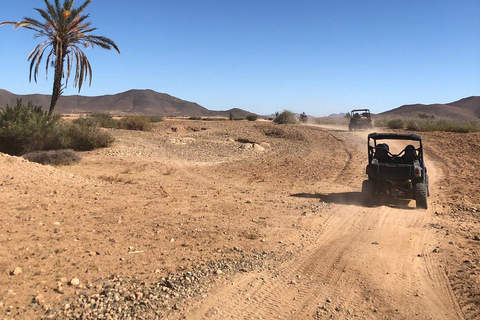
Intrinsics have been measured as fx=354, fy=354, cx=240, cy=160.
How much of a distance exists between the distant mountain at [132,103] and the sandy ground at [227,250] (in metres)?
125

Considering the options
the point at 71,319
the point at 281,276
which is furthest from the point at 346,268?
the point at 71,319

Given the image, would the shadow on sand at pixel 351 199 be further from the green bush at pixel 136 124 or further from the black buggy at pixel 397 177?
the green bush at pixel 136 124

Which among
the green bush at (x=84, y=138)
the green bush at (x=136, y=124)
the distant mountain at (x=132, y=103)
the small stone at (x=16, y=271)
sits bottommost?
the small stone at (x=16, y=271)

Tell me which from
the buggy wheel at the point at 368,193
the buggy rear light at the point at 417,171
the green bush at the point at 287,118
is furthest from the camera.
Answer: the green bush at the point at 287,118

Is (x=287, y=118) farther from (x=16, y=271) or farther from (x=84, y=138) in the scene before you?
(x=16, y=271)

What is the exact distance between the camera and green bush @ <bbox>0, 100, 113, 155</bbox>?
1379 centimetres

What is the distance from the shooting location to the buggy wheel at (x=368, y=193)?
8.48m

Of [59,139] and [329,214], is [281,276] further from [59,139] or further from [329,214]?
[59,139]

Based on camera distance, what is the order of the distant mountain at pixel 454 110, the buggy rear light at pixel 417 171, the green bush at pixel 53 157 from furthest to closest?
the distant mountain at pixel 454 110, the green bush at pixel 53 157, the buggy rear light at pixel 417 171

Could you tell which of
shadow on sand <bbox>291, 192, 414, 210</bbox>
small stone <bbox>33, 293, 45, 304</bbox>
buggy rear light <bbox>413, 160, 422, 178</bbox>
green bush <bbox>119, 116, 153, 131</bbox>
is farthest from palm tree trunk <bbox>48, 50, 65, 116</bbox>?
buggy rear light <bbox>413, 160, 422, 178</bbox>

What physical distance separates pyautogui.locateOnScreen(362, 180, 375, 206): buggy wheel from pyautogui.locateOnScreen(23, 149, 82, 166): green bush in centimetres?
1061

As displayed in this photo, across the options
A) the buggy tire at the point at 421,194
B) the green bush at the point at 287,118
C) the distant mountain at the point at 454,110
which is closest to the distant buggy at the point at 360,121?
the green bush at the point at 287,118

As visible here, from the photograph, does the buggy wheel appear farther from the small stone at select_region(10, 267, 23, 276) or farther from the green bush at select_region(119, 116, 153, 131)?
the green bush at select_region(119, 116, 153, 131)

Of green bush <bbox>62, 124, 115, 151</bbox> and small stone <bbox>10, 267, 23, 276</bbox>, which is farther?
green bush <bbox>62, 124, 115, 151</bbox>
